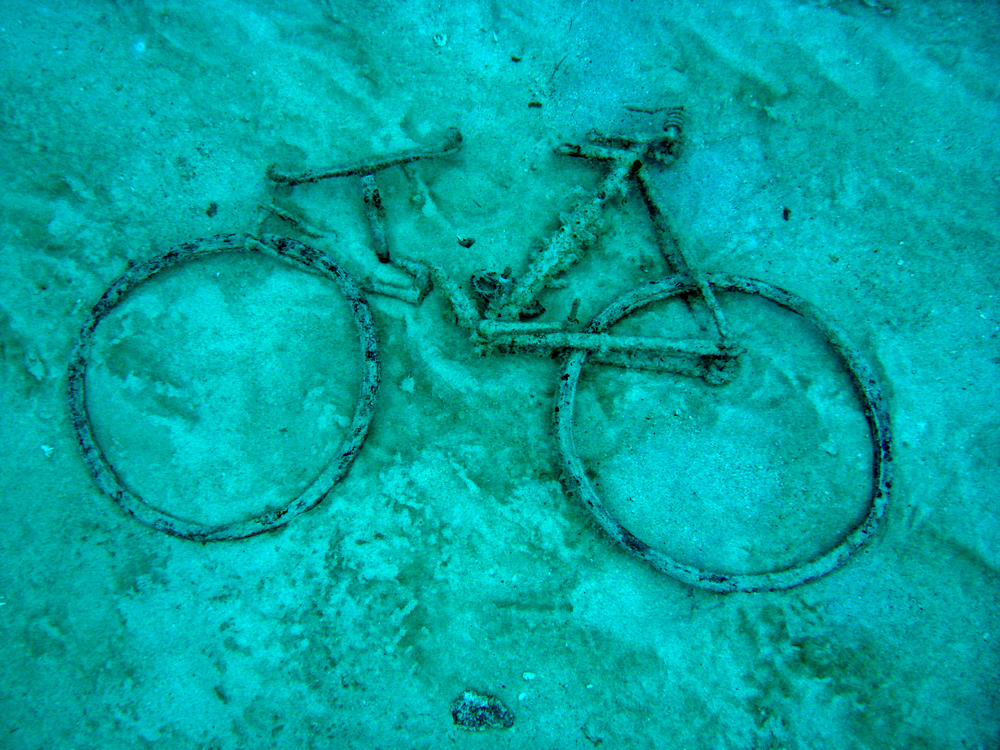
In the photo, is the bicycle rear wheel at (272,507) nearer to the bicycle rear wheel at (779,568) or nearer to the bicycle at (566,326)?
the bicycle at (566,326)

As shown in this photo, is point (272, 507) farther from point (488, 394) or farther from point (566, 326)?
point (566, 326)

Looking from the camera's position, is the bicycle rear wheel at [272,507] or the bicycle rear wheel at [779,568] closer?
the bicycle rear wheel at [779,568]

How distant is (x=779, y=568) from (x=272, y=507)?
2899mm

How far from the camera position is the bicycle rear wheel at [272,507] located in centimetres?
269

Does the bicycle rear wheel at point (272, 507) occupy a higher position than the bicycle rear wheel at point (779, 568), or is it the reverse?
the bicycle rear wheel at point (779, 568)

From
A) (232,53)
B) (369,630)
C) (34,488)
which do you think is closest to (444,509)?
(369,630)

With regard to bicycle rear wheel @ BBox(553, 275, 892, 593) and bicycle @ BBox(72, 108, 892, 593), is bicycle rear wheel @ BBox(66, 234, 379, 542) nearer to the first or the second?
bicycle @ BBox(72, 108, 892, 593)

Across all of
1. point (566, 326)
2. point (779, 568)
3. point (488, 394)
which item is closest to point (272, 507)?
point (488, 394)

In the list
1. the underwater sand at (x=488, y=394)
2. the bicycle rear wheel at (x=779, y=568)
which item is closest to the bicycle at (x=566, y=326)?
the bicycle rear wheel at (x=779, y=568)

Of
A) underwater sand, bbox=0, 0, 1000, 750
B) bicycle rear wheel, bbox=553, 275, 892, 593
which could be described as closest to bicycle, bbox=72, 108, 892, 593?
bicycle rear wheel, bbox=553, 275, 892, 593

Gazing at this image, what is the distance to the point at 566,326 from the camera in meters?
2.99

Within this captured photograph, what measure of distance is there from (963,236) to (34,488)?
587cm

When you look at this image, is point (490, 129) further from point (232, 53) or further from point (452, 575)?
point (452, 575)

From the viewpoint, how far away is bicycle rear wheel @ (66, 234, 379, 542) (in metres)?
2.69
